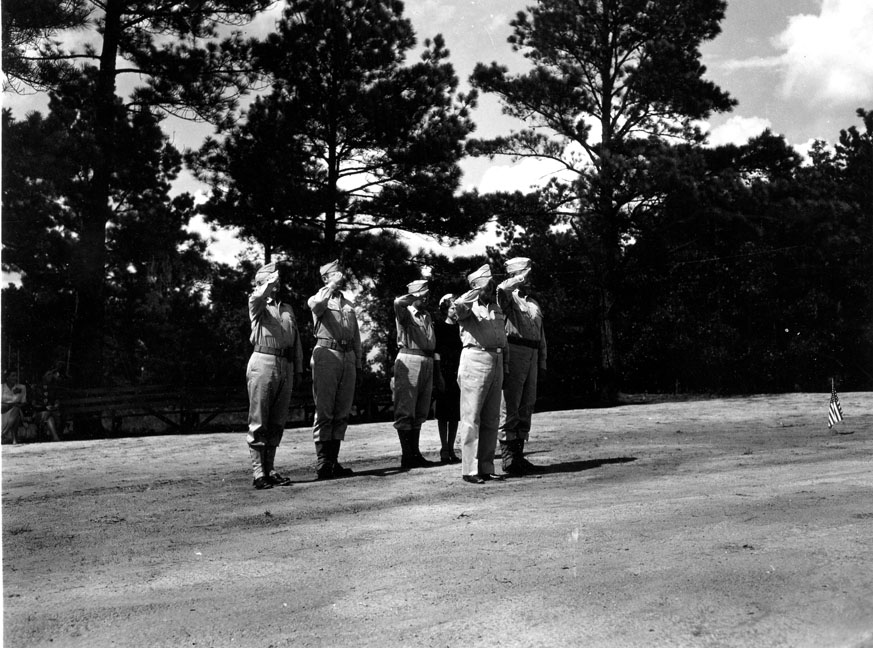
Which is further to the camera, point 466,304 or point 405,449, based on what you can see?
point 405,449

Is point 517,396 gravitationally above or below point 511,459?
above

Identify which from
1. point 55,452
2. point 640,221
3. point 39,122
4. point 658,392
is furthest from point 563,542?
point 658,392

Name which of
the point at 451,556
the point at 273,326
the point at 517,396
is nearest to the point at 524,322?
the point at 517,396

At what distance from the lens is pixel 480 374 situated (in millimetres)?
8055

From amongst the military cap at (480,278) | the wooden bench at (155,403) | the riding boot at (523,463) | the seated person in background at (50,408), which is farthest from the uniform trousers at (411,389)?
the wooden bench at (155,403)

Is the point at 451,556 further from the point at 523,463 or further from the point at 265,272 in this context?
the point at 523,463

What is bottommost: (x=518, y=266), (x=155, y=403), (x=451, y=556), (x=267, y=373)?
(x=451, y=556)

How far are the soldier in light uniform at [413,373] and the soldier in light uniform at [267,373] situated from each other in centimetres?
160

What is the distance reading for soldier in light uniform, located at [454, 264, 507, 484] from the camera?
802 centimetres

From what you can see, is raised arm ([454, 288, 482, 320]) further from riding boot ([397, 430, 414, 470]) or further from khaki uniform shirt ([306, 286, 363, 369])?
riding boot ([397, 430, 414, 470])

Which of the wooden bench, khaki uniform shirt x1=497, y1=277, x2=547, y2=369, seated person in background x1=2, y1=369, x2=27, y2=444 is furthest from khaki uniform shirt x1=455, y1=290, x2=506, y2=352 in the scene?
Result: the wooden bench

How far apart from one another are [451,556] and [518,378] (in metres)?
3.78

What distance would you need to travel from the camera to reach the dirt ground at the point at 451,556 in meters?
3.98

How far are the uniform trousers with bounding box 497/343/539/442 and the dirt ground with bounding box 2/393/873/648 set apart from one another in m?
0.64
